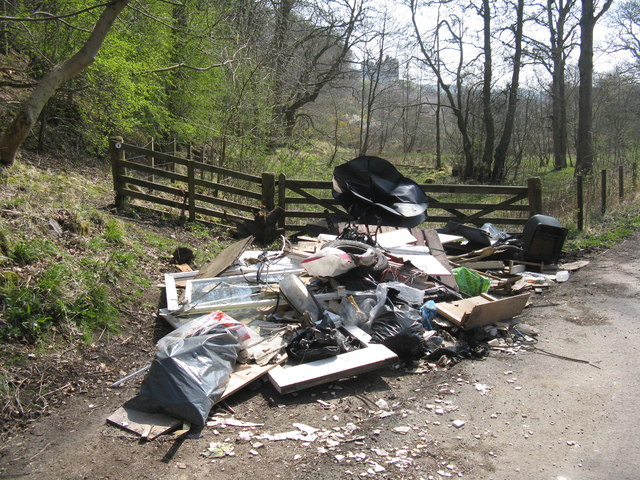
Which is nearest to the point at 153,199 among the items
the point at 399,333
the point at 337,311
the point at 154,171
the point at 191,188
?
the point at 154,171

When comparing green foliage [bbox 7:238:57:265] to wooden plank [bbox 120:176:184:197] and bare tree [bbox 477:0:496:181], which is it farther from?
bare tree [bbox 477:0:496:181]

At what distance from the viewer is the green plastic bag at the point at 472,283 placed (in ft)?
22.2

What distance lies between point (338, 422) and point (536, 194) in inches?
266

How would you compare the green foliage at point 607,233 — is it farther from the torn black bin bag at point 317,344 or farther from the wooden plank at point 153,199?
the wooden plank at point 153,199

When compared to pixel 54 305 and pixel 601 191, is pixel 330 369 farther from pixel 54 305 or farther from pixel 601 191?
pixel 601 191

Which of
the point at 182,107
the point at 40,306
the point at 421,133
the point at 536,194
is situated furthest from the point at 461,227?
the point at 421,133

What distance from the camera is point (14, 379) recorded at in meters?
3.96

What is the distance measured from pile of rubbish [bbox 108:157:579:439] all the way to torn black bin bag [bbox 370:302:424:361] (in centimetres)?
1

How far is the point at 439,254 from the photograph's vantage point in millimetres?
7727

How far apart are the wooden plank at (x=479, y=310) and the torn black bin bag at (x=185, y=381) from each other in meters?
2.62

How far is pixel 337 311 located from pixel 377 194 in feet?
7.80

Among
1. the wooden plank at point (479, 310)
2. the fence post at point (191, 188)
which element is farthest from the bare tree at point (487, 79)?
the wooden plank at point (479, 310)

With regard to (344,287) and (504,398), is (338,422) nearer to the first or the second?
(504,398)

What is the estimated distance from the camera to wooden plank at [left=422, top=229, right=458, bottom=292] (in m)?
6.71
